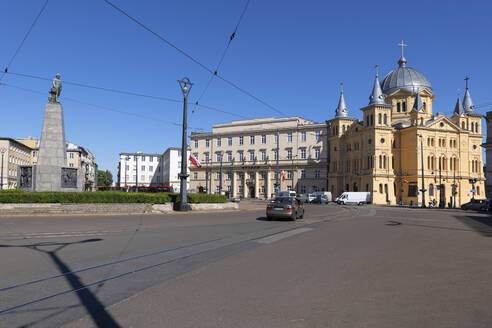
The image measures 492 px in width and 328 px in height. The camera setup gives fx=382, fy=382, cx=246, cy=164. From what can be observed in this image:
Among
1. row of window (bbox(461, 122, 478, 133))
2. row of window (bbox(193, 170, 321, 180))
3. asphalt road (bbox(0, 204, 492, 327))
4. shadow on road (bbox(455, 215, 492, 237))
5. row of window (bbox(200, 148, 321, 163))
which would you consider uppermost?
row of window (bbox(461, 122, 478, 133))

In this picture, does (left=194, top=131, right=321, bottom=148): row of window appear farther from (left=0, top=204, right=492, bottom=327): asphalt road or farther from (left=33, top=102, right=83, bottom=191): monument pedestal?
(left=0, top=204, right=492, bottom=327): asphalt road

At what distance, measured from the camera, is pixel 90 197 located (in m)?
23.8

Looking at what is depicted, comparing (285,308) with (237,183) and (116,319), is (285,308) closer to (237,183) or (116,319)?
(116,319)

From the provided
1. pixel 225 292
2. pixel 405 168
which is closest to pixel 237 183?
pixel 405 168

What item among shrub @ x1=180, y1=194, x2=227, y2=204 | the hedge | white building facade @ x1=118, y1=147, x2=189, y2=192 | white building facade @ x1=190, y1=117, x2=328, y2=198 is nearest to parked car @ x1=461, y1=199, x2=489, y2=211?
shrub @ x1=180, y1=194, x2=227, y2=204

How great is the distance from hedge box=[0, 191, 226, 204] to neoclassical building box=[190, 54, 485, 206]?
40924 millimetres

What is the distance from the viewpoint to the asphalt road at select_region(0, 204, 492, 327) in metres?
4.81

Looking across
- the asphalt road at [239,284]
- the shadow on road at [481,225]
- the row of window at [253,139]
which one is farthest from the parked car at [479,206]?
the row of window at [253,139]

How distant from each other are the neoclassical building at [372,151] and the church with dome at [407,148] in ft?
0.56

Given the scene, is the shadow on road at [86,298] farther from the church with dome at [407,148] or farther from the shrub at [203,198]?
the church with dome at [407,148]

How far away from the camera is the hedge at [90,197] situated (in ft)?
70.7

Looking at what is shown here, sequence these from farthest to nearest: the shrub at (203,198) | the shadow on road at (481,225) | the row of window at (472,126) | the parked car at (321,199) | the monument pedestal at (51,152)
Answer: the row of window at (472,126) < the parked car at (321,199) < the shrub at (203,198) < the monument pedestal at (51,152) < the shadow on road at (481,225)

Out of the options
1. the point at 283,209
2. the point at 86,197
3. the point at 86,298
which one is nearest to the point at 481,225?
the point at 283,209

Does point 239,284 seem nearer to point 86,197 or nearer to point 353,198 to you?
point 86,197
